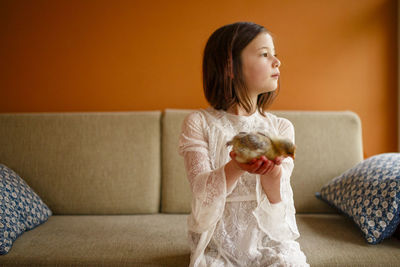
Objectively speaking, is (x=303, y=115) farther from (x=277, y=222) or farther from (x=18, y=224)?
(x=18, y=224)

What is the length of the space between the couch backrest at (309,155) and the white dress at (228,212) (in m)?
0.64

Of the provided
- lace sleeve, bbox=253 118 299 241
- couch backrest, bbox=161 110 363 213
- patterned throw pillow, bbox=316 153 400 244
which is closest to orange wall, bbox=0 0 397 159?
couch backrest, bbox=161 110 363 213

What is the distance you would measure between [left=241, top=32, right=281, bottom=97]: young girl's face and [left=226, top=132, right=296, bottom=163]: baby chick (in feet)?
1.06

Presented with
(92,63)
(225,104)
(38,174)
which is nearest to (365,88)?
(225,104)

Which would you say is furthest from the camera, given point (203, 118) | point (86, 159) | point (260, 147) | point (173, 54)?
point (173, 54)

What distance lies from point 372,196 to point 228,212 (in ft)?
2.10

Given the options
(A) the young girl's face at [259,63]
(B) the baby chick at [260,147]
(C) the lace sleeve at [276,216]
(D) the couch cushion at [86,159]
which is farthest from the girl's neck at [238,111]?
(D) the couch cushion at [86,159]

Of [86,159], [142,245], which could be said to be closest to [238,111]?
[142,245]

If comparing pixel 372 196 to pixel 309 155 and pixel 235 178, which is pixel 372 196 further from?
pixel 235 178

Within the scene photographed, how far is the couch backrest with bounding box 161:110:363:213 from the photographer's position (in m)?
1.86

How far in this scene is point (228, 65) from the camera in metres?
1.22

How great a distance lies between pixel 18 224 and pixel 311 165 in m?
1.40

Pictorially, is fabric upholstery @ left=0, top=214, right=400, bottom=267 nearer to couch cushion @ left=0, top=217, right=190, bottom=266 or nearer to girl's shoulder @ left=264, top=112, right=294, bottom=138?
couch cushion @ left=0, top=217, right=190, bottom=266

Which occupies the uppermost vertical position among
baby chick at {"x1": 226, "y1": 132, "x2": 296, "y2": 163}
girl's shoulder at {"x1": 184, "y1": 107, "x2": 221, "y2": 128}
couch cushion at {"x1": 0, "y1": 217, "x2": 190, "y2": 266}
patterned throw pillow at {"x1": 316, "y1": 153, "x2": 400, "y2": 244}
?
girl's shoulder at {"x1": 184, "y1": 107, "x2": 221, "y2": 128}
